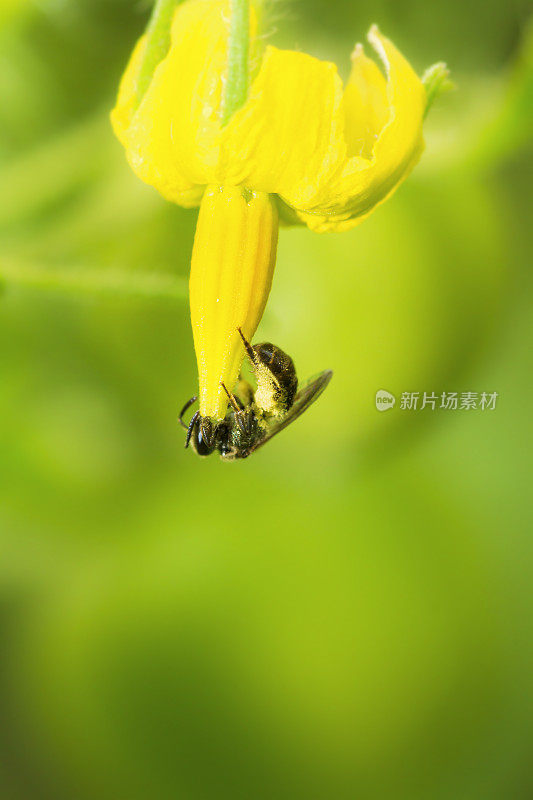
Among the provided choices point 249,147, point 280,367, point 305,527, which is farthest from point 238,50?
point 305,527

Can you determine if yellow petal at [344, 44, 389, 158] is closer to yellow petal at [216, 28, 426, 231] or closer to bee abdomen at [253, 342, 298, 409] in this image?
yellow petal at [216, 28, 426, 231]

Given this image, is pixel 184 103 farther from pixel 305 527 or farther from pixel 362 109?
pixel 305 527

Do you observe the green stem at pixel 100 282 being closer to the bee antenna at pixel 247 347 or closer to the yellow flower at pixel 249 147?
the bee antenna at pixel 247 347

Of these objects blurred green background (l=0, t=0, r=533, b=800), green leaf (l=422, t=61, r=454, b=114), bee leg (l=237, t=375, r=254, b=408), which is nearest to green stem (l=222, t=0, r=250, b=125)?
green leaf (l=422, t=61, r=454, b=114)

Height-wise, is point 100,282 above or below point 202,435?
above

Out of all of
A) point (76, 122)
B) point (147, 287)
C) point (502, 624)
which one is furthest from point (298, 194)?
point (502, 624)

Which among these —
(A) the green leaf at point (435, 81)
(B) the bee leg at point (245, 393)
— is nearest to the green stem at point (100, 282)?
(B) the bee leg at point (245, 393)
